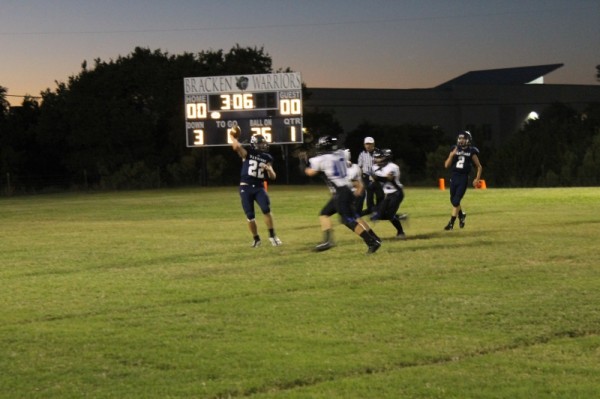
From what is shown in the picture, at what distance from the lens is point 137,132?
64812mm

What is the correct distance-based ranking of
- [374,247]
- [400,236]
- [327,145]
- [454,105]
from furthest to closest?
[454,105] < [400,236] < [327,145] < [374,247]

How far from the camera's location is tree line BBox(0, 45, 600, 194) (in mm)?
60906

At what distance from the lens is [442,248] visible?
15.6 m

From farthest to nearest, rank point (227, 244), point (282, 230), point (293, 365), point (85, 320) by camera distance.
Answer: point (282, 230) → point (227, 244) → point (85, 320) → point (293, 365)

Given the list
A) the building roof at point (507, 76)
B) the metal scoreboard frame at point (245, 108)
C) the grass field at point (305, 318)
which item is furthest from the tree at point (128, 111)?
the grass field at point (305, 318)

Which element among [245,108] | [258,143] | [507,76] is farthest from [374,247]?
[507,76]

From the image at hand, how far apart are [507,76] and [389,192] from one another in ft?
256

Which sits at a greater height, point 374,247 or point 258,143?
point 258,143

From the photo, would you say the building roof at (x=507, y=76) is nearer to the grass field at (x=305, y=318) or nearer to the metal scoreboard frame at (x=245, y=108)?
the metal scoreboard frame at (x=245, y=108)

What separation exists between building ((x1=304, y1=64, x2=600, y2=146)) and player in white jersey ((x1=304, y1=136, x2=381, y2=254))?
5982cm

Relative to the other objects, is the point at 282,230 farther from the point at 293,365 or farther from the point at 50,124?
the point at 50,124

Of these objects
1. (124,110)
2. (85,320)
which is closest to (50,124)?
(124,110)

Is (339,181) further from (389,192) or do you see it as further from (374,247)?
(389,192)

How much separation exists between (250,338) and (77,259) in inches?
307
